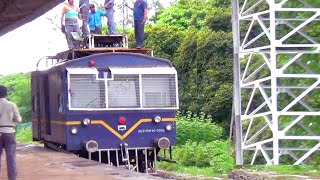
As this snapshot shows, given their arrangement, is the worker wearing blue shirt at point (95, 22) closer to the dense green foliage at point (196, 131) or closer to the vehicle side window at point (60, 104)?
the vehicle side window at point (60, 104)

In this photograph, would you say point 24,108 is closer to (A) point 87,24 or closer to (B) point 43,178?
(A) point 87,24

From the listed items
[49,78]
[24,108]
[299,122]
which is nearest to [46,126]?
[49,78]

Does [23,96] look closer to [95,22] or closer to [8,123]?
[95,22]

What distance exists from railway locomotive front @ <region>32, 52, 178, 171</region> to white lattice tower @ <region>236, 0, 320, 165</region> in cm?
157

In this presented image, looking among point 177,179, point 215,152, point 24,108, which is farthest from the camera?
point 24,108

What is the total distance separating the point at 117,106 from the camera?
12.5 meters

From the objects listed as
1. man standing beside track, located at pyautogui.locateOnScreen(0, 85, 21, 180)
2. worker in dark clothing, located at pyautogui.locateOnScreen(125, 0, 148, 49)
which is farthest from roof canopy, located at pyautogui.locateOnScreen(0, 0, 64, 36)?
worker in dark clothing, located at pyautogui.locateOnScreen(125, 0, 148, 49)

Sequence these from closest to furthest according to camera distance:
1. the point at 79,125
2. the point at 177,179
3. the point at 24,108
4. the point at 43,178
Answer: the point at 43,178, the point at 79,125, the point at 177,179, the point at 24,108

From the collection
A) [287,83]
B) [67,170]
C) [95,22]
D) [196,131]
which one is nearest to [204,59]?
[196,131]

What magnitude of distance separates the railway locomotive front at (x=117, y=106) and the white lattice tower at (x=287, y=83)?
1.57m

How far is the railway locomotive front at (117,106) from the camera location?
40.1 feet

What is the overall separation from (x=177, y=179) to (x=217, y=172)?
1219 mm

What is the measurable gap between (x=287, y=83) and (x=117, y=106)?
3.93 metres

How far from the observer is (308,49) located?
519 inches
